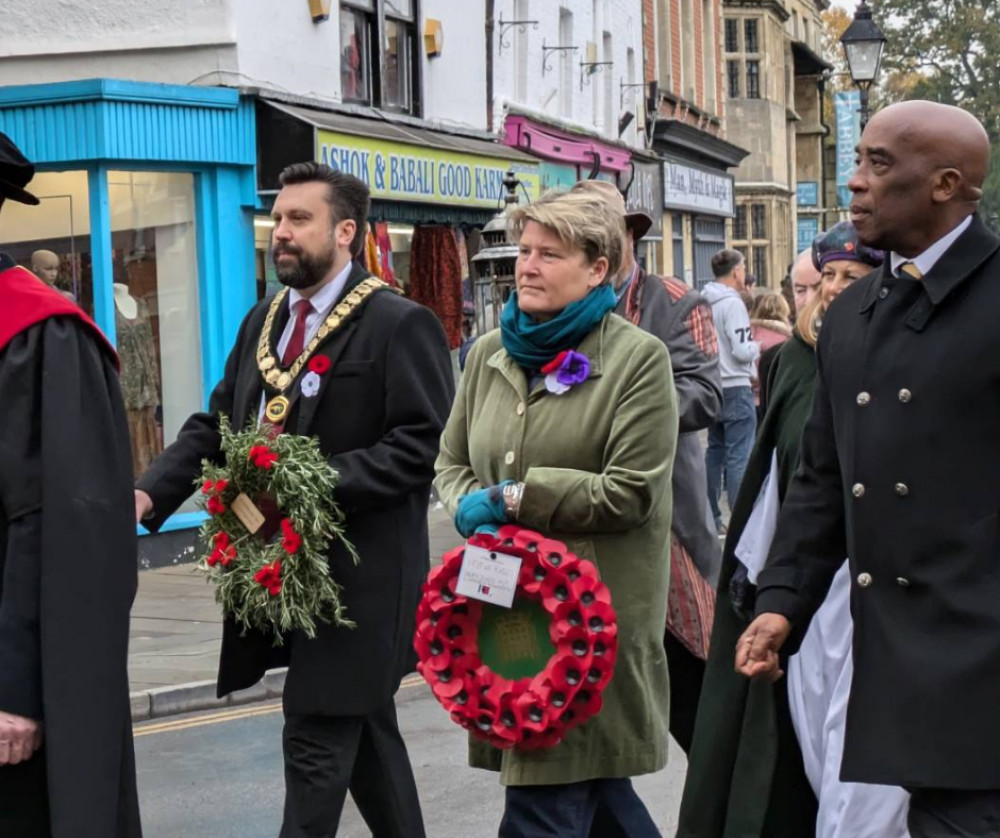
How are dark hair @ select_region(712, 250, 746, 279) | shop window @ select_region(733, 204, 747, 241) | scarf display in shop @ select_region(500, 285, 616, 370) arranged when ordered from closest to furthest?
1. scarf display in shop @ select_region(500, 285, 616, 370)
2. dark hair @ select_region(712, 250, 746, 279)
3. shop window @ select_region(733, 204, 747, 241)

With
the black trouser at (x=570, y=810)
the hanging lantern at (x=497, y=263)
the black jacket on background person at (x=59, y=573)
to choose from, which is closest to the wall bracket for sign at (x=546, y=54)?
the hanging lantern at (x=497, y=263)

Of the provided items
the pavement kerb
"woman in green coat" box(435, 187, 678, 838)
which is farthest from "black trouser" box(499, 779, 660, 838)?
the pavement kerb

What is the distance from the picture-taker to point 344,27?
17016 mm

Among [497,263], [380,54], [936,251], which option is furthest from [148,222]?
[936,251]

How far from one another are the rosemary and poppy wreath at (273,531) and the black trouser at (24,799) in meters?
1.62

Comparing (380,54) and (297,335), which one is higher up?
(380,54)

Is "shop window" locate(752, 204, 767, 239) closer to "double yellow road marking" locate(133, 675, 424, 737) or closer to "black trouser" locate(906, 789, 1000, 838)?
"double yellow road marking" locate(133, 675, 424, 737)

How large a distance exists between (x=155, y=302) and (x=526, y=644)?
10.2m

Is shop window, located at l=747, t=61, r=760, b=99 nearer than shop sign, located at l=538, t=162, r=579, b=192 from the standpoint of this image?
No

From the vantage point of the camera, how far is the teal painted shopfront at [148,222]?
13.6 meters

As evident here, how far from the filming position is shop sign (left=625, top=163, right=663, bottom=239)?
1174 inches

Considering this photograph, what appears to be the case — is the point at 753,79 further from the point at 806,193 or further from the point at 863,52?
the point at 863,52

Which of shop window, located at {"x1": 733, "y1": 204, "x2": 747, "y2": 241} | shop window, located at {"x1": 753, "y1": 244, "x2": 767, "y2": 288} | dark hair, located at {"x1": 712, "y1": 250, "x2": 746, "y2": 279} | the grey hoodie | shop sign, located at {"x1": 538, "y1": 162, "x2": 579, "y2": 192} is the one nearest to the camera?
the grey hoodie

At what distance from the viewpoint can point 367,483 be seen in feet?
17.0
